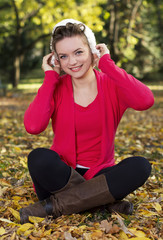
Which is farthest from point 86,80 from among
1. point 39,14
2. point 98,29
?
point 39,14

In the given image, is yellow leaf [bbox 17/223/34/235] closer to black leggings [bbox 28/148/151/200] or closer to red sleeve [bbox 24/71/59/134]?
black leggings [bbox 28/148/151/200]

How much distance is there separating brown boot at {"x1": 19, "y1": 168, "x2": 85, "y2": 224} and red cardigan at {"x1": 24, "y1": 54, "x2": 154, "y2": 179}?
0.16 metres

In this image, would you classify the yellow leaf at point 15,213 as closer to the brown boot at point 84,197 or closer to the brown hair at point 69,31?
Result: the brown boot at point 84,197

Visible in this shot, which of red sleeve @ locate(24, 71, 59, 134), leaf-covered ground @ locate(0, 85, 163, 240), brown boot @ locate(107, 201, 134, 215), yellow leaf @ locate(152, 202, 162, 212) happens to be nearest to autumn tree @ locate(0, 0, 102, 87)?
leaf-covered ground @ locate(0, 85, 163, 240)

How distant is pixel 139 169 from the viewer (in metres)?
2.27

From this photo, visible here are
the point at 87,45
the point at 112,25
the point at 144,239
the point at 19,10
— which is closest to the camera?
the point at 144,239

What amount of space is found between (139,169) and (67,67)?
92cm

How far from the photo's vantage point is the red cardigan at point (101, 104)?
7.64ft

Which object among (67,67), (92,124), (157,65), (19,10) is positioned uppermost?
(19,10)

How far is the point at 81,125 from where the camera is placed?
2.44m

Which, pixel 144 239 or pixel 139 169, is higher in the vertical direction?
pixel 139 169

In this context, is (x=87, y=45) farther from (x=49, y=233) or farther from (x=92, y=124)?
(x=49, y=233)

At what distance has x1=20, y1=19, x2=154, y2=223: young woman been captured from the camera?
227cm

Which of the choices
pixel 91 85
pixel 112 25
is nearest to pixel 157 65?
pixel 112 25
